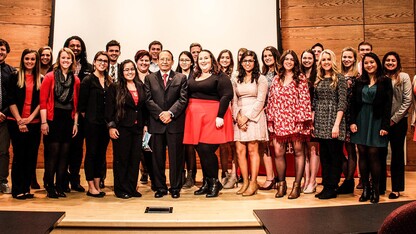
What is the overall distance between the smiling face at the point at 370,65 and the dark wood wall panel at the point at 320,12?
90.8 inches

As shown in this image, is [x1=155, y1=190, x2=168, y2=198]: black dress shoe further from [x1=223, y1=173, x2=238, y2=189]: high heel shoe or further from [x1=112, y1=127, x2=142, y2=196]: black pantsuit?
[x1=223, y1=173, x2=238, y2=189]: high heel shoe

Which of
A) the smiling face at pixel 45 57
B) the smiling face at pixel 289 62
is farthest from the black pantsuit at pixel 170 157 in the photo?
the smiling face at pixel 45 57

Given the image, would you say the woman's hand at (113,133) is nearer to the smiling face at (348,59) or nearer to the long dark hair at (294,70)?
the long dark hair at (294,70)

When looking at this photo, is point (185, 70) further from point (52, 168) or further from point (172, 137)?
point (52, 168)

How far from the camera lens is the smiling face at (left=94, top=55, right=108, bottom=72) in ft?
11.8

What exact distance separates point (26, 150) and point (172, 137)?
1.36m

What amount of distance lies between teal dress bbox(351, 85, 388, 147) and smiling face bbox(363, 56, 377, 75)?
0.46 feet

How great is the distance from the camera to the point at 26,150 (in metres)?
3.62

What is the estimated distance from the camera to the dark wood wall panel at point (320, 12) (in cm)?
551

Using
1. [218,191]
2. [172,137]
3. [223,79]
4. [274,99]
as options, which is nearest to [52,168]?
[172,137]

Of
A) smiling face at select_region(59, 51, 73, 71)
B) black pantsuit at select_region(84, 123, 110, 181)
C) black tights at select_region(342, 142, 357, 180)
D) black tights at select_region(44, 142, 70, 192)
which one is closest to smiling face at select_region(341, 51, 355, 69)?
black tights at select_region(342, 142, 357, 180)

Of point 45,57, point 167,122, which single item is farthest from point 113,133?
point 45,57

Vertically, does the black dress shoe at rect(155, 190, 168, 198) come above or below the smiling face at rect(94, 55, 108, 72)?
below

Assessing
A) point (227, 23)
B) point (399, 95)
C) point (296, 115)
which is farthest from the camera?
point (227, 23)
